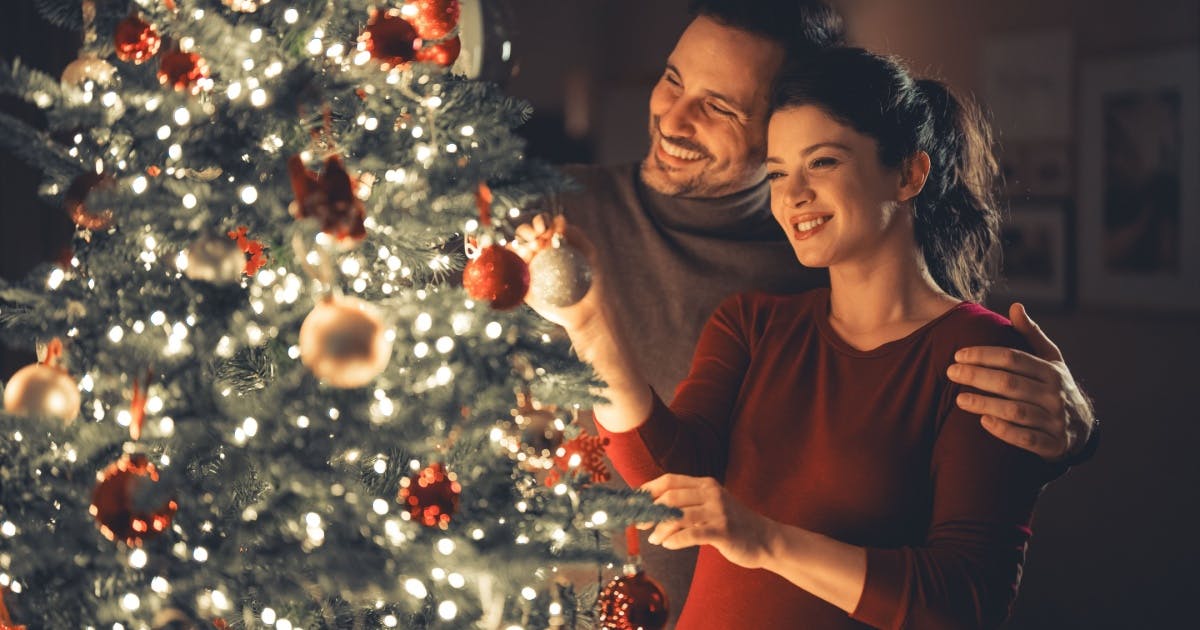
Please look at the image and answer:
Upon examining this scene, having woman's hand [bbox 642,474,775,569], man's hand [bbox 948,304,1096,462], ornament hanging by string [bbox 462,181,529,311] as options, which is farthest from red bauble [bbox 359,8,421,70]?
man's hand [bbox 948,304,1096,462]

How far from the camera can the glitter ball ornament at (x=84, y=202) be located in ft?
3.36

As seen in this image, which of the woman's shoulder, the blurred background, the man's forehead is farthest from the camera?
the blurred background

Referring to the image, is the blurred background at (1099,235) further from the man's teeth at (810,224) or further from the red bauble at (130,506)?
the red bauble at (130,506)

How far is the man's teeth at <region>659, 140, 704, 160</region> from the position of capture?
1.85m

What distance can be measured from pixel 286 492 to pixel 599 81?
4645mm

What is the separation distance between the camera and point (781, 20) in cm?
181

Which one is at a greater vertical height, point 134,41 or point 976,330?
point 134,41

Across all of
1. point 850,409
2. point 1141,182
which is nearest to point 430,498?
point 850,409

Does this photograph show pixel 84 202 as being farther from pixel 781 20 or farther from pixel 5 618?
pixel 781 20

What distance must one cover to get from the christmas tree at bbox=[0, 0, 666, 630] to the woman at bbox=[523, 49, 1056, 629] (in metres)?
0.23

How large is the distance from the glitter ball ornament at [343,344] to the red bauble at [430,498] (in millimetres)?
132

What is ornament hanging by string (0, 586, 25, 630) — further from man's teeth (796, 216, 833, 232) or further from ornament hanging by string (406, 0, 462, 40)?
man's teeth (796, 216, 833, 232)

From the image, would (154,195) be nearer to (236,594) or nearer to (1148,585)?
(236,594)

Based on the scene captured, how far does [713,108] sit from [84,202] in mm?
1067
